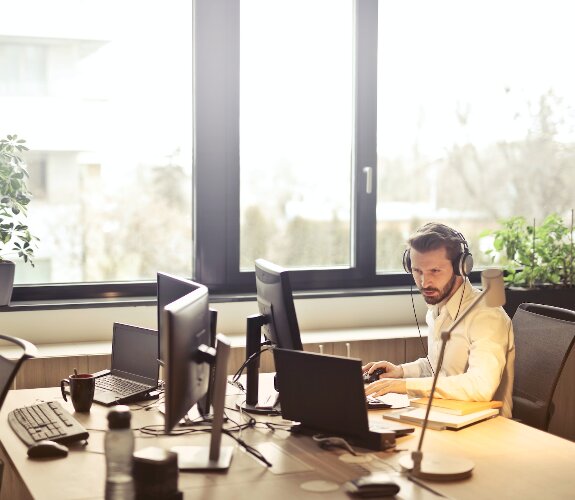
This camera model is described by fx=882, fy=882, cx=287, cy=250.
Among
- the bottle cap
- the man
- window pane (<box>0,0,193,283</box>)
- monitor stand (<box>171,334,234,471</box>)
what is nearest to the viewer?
the bottle cap

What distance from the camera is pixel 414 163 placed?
4445 millimetres

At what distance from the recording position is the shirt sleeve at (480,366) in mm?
2643

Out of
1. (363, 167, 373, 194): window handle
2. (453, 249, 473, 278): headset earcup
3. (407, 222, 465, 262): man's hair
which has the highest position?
(363, 167, 373, 194): window handle

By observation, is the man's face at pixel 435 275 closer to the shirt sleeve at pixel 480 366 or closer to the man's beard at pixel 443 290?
the man's beard at pixel 443 290

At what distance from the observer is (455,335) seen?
2879 millimetres

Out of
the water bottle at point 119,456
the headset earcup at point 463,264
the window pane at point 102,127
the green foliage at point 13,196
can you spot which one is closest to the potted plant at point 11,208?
the green foliage at point 13,196

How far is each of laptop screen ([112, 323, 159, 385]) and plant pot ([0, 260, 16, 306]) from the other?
33.6 inches

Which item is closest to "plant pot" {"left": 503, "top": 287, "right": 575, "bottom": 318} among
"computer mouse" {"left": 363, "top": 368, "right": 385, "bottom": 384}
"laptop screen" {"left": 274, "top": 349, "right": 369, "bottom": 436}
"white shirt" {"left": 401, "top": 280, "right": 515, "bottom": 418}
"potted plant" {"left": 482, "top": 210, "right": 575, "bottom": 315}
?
"potted plant" {"left": 482, "top": 210, "right": 575, "bottom": 315}

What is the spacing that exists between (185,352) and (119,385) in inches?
37.8

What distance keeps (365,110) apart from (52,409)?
232 centimetres

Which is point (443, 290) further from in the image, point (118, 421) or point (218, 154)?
point (218, 154)

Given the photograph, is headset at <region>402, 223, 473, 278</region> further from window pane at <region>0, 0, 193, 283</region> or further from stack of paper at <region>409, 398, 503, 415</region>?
window pane at <region>0, 0, 193, 283</region>

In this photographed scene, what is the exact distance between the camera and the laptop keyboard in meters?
2.86

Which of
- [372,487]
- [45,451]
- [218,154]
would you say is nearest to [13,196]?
[218,154]
